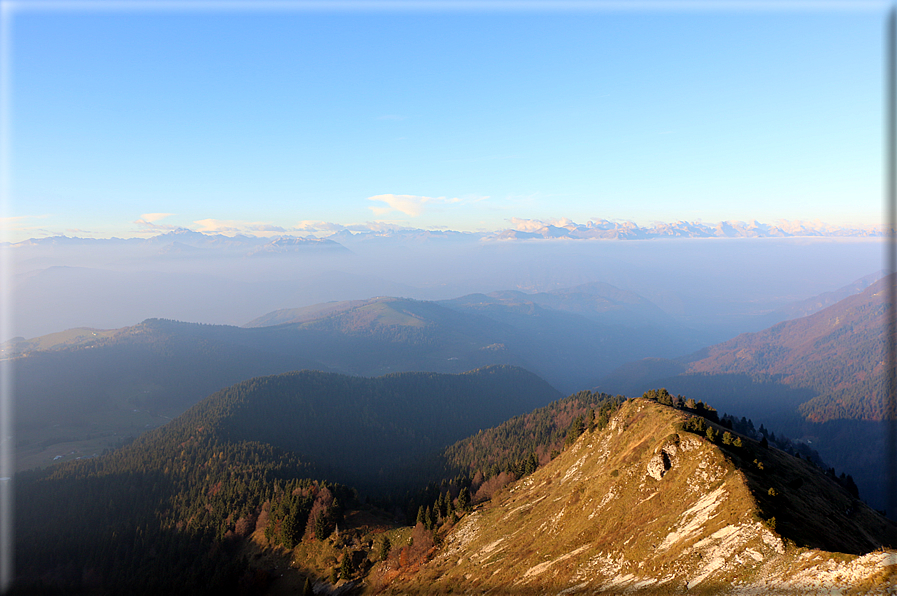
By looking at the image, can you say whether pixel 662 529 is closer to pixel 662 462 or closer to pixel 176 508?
pixel 662 462

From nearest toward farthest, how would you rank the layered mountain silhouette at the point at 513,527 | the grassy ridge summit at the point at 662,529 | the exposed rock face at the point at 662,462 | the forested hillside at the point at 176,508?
the grassy ridge summit at the point at 662,529 < the layered mountain silhouette at the point at 513,527 < the exposed rock face at the point at 662,462 < the forested hillside at the point at 176,508

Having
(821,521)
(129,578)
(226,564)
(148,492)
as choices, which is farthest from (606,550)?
(148,492)

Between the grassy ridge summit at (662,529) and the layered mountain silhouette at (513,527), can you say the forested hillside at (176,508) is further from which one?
the grassy ridge summit at (662,529)

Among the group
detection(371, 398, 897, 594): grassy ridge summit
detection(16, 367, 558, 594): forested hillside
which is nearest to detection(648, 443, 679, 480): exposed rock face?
detection(371, 398, 897, 594): grassy ridge summit

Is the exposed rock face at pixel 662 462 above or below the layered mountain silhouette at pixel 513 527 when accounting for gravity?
above

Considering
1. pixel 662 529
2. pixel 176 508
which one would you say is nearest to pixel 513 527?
pixel 662 529

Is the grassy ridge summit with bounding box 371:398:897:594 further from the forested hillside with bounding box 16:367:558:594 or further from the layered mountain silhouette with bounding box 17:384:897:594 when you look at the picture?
the forested hillside with bounding box 16:367:558:594

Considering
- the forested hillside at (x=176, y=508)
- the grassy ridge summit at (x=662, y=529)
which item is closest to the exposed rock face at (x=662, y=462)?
the grassy ridge summit at (x=662, y=529)

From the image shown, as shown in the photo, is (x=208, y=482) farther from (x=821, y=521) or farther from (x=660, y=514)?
(x=821, y=521)

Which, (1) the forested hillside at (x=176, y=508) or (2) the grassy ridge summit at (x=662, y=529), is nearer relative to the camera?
(2) the grassy ridge summit at (x=662, y=529)
